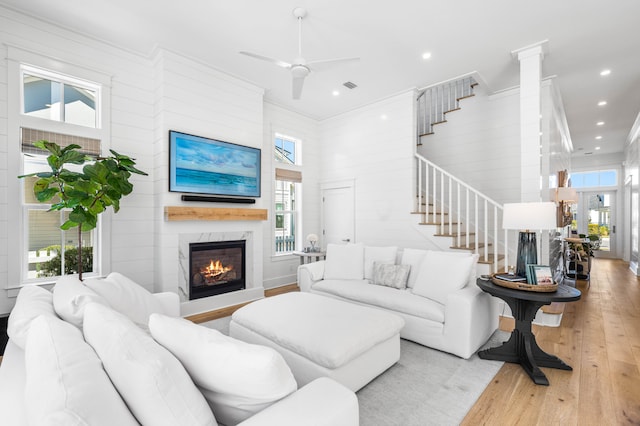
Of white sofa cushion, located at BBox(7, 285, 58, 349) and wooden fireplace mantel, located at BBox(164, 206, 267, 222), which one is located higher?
wooden fireplace mantel, located at BBox(164, 206, 267, 222)

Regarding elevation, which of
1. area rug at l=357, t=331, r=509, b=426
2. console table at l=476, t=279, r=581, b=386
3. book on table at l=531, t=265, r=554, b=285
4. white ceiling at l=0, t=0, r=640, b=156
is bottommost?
area rug at l=357, t=331, r=509, b=426

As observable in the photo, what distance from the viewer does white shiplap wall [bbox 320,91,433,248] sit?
5.04m

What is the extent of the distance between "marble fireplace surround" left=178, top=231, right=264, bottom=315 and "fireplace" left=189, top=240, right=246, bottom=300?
0.05m

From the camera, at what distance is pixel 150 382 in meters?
0.94

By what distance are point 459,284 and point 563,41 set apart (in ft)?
10.2

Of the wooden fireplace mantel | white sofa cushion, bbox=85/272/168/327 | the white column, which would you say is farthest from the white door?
white sofa cushion, bbox=85/272/168/327

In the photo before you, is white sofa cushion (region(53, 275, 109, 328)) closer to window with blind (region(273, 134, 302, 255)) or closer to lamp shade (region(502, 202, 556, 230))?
lamp shade (region(502, 202, 556, 230))

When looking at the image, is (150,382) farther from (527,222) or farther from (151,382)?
(527,222)

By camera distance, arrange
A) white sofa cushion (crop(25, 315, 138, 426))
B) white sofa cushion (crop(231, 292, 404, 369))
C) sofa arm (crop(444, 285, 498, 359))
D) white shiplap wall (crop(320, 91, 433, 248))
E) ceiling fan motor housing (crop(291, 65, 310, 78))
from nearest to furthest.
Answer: white sofa cushion (crop(25, 315, 138, 426))
white sofa cushion (crop(231, 292, 404, 369))
sofa arm (crop(444, 285, 498, 359))
ceiling fan motor housing (crop(291, 65, 310, 78))
white shiplap wall (crop(320, 91, 433, 248))

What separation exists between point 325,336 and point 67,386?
154cm

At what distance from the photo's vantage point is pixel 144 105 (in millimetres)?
3949

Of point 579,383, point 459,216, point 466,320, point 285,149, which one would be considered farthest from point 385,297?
point 285,149

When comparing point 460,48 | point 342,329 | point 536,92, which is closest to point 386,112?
point 460,48

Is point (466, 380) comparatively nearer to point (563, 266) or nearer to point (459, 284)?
point (459, 284)
